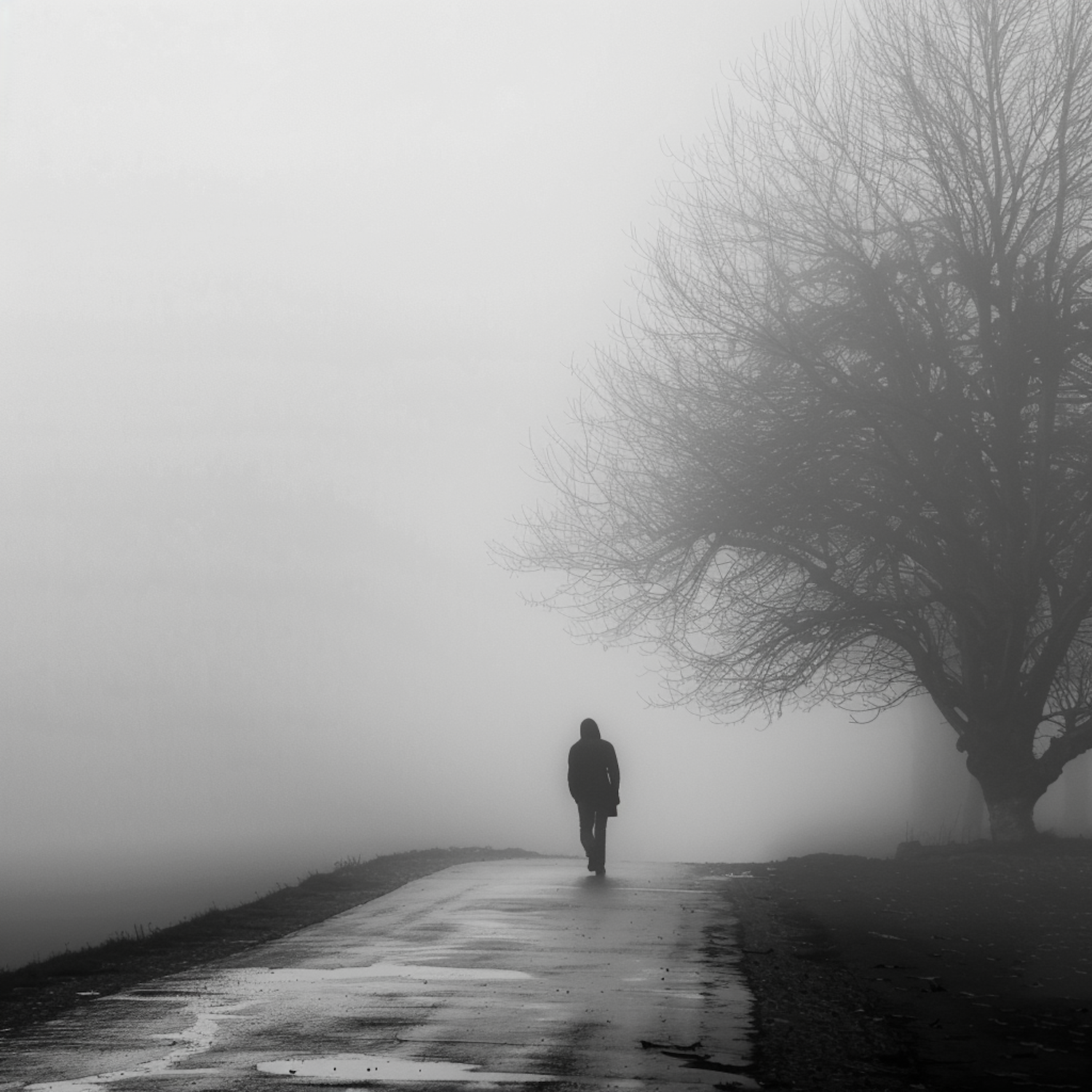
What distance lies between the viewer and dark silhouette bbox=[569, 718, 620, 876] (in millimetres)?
18188

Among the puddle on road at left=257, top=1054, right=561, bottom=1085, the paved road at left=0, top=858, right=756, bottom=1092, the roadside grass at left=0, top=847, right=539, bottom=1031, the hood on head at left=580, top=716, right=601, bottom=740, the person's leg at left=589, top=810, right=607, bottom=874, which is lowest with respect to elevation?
the puddle on road at left=257, top=1054, right=561, bottom=1085

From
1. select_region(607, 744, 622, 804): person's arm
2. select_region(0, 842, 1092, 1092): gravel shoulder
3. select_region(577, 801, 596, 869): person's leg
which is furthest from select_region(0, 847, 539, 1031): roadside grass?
select_region(607, 744, 622, 804): person's arm

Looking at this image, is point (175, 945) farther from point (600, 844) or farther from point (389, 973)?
point (600, 844)

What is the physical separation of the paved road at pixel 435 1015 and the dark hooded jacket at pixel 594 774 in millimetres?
5179

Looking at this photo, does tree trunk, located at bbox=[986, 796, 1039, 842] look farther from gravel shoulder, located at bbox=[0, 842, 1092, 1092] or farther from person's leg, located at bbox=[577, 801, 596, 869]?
person's leg, located at bbox=[577, 801, 596, 869]

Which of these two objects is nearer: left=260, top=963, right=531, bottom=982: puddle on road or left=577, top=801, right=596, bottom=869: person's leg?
left=260, top=963, right=531, bottom=982: puddle on road

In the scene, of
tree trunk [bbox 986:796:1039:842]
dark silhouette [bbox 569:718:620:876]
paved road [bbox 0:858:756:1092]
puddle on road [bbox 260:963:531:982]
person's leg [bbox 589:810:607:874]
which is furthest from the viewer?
tree trunk [bbox 986:796:1039:842]

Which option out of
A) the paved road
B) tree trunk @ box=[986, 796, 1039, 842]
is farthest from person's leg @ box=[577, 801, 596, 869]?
tree trunk @ box=[986, 796, 1039, 842]

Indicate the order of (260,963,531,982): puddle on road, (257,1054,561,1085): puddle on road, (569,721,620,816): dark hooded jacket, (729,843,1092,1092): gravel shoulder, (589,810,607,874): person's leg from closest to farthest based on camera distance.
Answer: (257,1054,561,1085): puddle on road, (729,843,1092,1092): gravel shoulder, (260,963,531,982): puddle on road, (589,810,607,874): person's leg, (569,721,620,816): dark hooded jacket

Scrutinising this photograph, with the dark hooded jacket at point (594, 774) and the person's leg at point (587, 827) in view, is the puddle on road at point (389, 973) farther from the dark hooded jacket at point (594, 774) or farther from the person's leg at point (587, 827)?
the dark hooded jacket at point (594, 774)

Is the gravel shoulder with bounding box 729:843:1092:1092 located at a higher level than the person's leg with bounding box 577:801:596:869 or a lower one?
lower

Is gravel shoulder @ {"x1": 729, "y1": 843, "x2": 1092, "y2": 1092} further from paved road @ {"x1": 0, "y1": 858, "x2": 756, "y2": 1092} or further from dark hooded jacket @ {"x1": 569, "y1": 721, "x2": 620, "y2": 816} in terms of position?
dark hooded jacket @ {"x1": 569, "y1": 721, "x2": 620, "y2": 816}

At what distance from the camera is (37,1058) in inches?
278

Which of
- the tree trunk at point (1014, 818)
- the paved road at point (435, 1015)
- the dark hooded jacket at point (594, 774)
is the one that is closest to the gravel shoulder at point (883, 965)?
the paved road at point (435, 1015)
